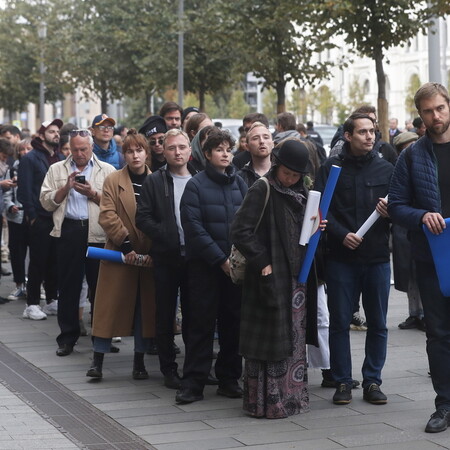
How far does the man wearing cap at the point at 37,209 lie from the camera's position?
40.3 ft

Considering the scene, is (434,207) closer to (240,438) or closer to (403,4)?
(240,438)

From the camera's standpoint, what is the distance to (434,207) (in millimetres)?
7109

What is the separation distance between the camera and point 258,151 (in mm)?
8930

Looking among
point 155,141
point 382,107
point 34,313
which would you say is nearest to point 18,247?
point 34,313

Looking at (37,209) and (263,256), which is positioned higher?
(37,209)

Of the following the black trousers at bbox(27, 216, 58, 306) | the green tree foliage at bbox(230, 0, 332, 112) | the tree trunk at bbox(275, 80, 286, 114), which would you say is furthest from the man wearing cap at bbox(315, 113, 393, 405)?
the tree trunk at bbox(275, 80, 286, 114)

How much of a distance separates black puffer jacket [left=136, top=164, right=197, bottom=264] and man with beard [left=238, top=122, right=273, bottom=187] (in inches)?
26.9

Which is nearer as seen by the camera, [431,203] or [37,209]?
[431,203]

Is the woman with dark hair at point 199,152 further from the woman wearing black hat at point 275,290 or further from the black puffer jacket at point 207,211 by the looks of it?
the woman wearing black hat at point 275,290

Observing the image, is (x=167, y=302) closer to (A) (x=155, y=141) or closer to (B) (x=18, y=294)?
(A) (x=155, y=141)

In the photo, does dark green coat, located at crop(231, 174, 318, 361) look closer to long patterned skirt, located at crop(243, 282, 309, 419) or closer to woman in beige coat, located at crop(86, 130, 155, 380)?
long patterned skirt, located at crop(243, 282, 309, 419)

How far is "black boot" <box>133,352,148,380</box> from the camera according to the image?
906 centimetres

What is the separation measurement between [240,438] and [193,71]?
81.2ft

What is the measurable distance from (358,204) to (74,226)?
324 centimetres
